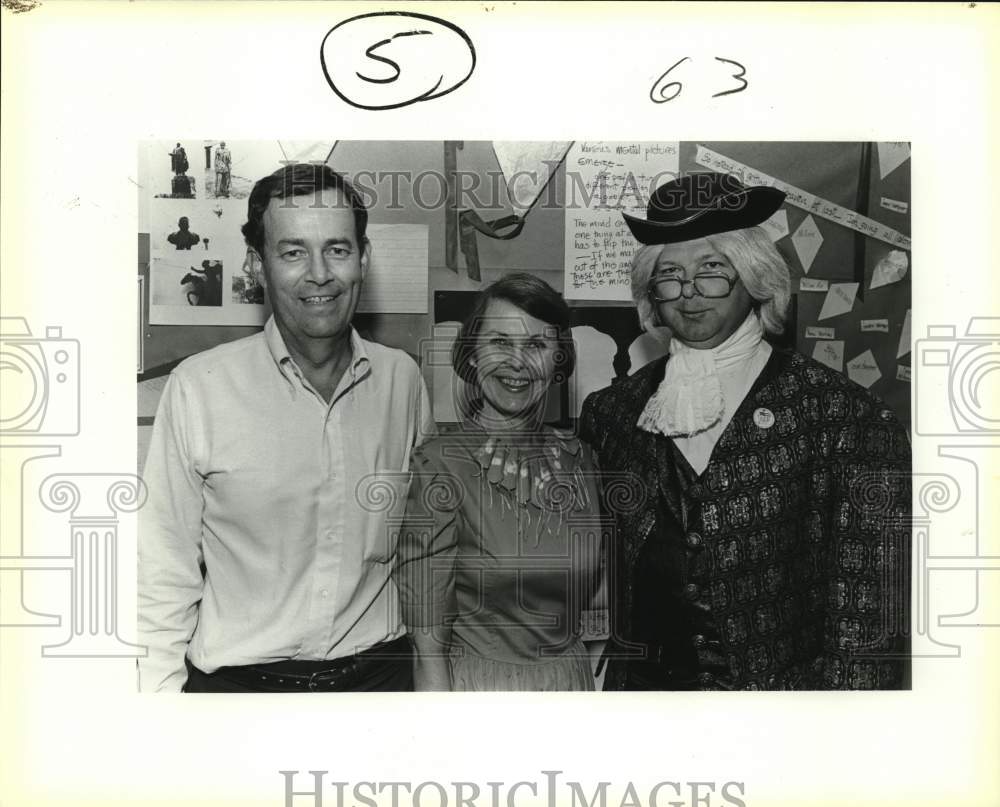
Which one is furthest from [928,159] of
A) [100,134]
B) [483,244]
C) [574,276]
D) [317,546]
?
[100,134]

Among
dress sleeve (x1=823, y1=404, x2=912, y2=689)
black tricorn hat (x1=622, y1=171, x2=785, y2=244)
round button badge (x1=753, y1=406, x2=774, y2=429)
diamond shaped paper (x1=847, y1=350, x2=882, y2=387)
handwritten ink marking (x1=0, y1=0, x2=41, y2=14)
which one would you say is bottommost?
dress sleeve (x1=823, y1=404, x2=912, y2=689)

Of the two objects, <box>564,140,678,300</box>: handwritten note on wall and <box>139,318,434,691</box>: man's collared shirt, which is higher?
<box>564,140,678,300</box>: handwritten note on wall

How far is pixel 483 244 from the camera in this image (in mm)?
2016

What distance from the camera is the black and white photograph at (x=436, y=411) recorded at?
2.01 meters

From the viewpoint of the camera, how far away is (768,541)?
202 centimetres

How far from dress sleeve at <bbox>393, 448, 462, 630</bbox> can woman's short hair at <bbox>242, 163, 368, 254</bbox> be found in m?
0.53

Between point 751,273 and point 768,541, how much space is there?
58cm

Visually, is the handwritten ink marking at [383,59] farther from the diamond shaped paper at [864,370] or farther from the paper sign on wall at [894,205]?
the diamond shaped paper at [864,370]

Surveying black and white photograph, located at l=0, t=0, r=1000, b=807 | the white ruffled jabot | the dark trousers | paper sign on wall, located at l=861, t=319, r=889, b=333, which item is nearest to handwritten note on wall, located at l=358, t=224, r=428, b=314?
black and white photograph, located at l=0, t=0, r=1000, b=807

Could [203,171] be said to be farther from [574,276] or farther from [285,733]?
[285,733]

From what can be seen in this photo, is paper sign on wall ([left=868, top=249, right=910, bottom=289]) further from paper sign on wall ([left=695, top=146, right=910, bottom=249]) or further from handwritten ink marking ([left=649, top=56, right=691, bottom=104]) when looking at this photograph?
handwritten ink marking ([left=649, top=56, right=691, bottom=104])

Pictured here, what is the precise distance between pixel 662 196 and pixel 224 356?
39.7 inches

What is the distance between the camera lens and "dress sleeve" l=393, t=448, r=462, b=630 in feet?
6.59

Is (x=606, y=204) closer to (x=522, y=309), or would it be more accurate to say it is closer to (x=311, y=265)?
(x=522, y=309)
